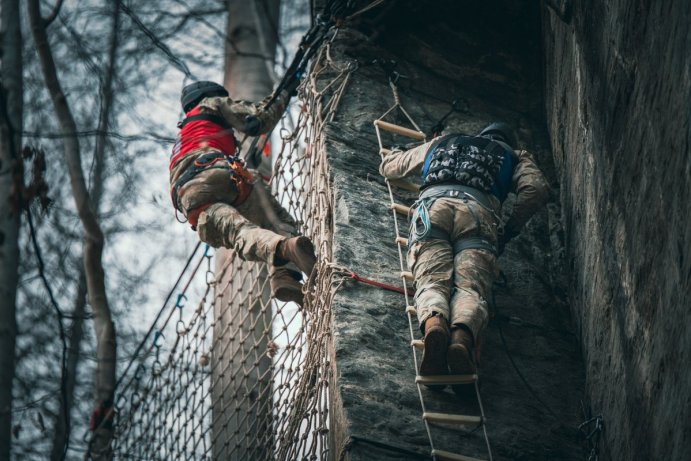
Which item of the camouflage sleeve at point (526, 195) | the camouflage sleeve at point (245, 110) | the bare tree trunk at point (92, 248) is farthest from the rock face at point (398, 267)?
the bare tree trunk at point (92, 248)

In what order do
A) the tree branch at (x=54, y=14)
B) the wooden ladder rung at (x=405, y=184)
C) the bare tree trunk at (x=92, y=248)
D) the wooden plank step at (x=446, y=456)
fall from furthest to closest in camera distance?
the wooden ladder rung at (x=405, y=184), the bare tree trunk at (x=92, y=248), the tree branch at (x=54, y=14), the wooden plank step at (x=446, y=456)

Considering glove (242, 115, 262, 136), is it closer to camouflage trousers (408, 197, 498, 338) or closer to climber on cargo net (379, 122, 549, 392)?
climber on cargo net (379, 122, 549, 392)

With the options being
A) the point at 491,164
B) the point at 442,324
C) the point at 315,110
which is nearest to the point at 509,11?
the point at 315,110

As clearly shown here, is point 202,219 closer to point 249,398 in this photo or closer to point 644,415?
point 249,398

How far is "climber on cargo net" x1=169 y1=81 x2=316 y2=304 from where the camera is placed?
5691mm

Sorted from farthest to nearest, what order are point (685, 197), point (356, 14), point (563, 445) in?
1. point (356, 14)
2. point (563, 445)
3. point (685, 197)

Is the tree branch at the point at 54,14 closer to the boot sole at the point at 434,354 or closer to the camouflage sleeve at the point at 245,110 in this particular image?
the camouflage sleeve at the point at 245,110

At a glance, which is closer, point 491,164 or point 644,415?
point 644,415

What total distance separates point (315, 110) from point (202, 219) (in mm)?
905

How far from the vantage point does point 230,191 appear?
20.1 ft

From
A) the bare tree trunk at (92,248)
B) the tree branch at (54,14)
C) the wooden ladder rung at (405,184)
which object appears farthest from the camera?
the wooden ladder rung at (405,184)

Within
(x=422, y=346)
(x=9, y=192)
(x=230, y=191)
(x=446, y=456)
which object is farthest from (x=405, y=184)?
(x=9, y=192)

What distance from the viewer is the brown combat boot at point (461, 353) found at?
4.62 m

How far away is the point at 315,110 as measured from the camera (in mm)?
6391
